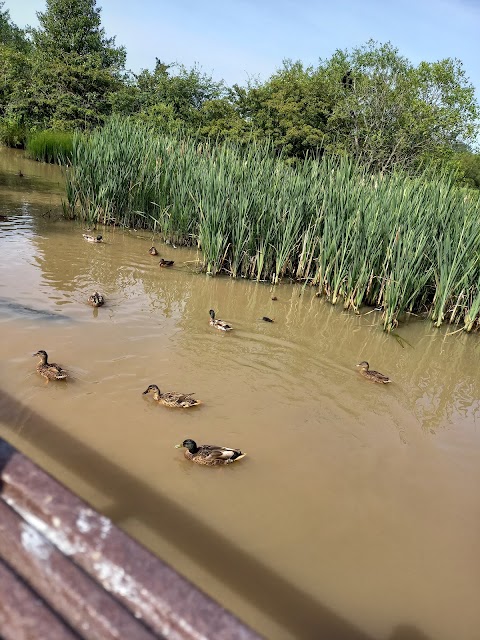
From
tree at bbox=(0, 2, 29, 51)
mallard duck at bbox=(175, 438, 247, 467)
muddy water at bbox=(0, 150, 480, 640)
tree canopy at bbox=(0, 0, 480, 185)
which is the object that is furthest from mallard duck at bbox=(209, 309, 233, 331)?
tree at bbox=(0, 2, 29, 51)

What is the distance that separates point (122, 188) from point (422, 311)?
630cm

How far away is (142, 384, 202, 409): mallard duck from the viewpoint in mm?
4336

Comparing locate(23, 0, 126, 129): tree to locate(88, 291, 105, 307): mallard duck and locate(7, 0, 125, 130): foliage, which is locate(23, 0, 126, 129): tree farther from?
locate(88, 291, 105, 307): mallard duck

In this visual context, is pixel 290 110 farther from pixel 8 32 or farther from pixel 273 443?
pixel 8 32

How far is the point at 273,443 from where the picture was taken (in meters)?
4.10

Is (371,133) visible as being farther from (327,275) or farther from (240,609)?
(240,609)

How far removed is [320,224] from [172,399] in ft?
16.1

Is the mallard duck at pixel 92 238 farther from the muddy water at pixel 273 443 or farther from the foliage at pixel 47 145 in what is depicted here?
the foliage at pixel 47 145

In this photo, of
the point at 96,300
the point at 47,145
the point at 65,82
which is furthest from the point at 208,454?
the point at 65,82

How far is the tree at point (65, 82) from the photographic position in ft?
80.1

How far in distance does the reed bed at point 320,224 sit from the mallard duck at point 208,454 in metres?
4.19

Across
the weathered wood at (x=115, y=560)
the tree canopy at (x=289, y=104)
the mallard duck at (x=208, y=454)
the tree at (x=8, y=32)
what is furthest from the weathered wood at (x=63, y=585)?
the tree at (x=8, y=32)

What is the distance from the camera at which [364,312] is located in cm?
798

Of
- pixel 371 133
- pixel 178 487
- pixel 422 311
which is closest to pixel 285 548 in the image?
pixel 178 487
